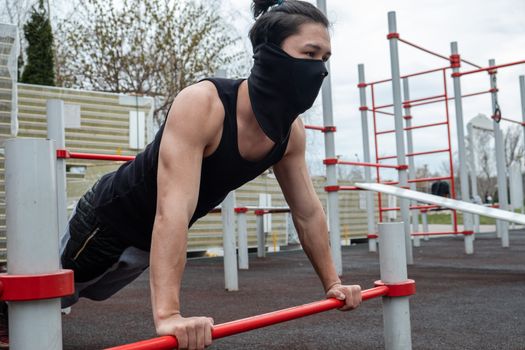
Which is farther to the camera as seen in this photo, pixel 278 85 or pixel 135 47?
pixel 135 47

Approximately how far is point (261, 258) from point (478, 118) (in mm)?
6972

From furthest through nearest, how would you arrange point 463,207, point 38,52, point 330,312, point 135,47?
point 135,47
point 38,52
point 463,207
point 330,312

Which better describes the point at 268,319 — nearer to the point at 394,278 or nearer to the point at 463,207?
the point at 394,278

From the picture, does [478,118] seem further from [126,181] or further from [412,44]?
[126,181]

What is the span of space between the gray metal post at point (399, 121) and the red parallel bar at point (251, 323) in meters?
4.23

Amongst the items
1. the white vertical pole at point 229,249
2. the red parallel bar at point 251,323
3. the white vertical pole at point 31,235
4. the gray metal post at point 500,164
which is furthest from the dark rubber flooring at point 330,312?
the gray metal post at point 500,164

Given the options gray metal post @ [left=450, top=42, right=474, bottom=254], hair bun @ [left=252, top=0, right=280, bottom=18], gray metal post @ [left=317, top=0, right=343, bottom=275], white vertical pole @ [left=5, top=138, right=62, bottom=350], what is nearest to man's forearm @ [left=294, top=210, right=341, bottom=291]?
hair bun @ [left=252, top=0, right=280, bottom=18]

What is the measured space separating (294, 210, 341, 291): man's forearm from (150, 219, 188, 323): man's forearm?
1.89ft

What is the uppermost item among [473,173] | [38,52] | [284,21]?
[38,52]

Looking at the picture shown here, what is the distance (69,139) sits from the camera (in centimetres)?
738

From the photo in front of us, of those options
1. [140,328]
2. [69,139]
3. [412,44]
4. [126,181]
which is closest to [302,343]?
[140,328]

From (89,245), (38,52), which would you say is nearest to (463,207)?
(89,245)

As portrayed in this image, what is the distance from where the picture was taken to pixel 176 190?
52.7 inches

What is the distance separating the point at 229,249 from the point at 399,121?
2398 millimetres
